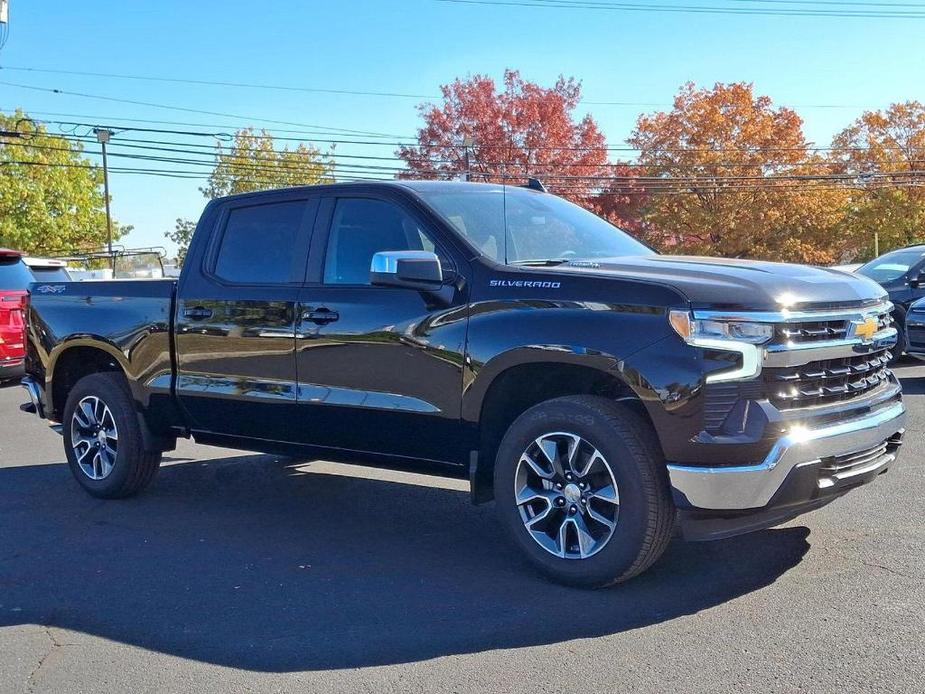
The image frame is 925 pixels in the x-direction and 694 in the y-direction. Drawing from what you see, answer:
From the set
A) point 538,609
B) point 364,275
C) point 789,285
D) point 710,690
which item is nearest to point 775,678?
point 710,690

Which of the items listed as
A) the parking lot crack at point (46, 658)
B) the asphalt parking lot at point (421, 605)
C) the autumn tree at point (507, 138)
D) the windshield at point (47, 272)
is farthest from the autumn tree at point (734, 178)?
the parking lot crack at point (46, 658)

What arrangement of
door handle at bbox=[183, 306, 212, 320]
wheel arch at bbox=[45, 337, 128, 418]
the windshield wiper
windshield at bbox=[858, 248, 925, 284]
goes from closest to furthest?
the windshield wiper → door handle at bbox=[183, 306, 212, 320] → wheel arch at bbox=[45, 337, 128, 418] → windshield at bbox=[858, 248, 925, 284]

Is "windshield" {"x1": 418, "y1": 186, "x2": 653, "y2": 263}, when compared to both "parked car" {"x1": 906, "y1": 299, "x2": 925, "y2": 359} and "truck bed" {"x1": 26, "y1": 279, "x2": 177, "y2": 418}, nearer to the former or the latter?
"truck bed" {"x1": 26, "y1": 279, "x2": 177, "y2": 418}

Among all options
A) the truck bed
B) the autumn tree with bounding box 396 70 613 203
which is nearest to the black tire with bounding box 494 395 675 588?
the truck bed

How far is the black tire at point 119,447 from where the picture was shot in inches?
253

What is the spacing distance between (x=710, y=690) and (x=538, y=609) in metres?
1.02

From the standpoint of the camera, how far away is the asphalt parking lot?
11.9 ft

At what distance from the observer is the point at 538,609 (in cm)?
426

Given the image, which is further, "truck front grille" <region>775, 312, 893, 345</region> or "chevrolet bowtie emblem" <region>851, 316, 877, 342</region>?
"chevrolet bowtie emblem" <region>851, 316, 877, 342</region>

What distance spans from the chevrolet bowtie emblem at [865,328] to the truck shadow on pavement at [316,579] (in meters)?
1.14

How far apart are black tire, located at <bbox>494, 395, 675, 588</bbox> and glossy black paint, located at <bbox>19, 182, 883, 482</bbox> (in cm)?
15

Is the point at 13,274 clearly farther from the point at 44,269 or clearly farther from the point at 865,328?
the point at 865,328

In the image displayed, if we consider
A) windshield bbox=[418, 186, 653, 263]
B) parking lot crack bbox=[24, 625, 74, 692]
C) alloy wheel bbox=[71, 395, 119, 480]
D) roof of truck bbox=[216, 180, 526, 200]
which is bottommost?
parking lot crack bbox=[24, 625, 74, 692]

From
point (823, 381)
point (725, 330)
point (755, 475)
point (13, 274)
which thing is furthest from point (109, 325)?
point (13, 274)
